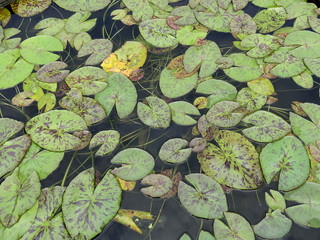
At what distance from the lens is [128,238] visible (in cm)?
122

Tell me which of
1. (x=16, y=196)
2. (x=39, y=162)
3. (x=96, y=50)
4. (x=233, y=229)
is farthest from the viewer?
(x=96, y=50)

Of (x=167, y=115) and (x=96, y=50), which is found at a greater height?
(x=96, y=50)

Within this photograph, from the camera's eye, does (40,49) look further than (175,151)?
Yes

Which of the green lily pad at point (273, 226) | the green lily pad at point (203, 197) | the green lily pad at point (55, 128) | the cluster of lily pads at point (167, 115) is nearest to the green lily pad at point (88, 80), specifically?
the cluster of lily pads at point (167, 115)

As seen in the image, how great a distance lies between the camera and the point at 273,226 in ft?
3.88

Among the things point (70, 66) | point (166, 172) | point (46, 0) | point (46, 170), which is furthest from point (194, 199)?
point (46, 0)

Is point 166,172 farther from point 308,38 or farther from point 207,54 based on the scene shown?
point 308,38

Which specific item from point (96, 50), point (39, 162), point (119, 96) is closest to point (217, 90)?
point (119, 96)

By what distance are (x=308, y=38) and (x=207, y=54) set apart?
63 centimetres

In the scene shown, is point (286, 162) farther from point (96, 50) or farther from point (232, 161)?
point (96, 50)

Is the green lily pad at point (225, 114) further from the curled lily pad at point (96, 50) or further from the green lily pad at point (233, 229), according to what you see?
the curled lily pad at point (96, 50)

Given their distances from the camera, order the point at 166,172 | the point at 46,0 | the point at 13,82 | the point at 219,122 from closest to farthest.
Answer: the point at 166,172 < the point at 219,122 < the point at 13,82 < the point at 46,0

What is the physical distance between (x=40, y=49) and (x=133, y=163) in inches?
40.1

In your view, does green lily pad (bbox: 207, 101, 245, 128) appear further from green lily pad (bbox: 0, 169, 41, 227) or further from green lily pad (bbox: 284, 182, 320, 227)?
green lily pad (bbox: 0, 169, 41, 227)
